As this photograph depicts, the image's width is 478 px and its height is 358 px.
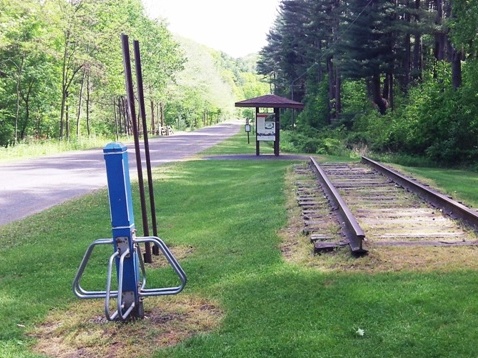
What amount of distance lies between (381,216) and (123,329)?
15.5ft

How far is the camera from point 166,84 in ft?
204

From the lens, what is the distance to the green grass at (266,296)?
3479 millimetres

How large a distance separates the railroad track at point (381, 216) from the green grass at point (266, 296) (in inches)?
22.3

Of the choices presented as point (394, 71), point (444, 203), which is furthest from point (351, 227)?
point (394, 71)

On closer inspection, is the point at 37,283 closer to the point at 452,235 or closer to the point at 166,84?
the point at 452,235

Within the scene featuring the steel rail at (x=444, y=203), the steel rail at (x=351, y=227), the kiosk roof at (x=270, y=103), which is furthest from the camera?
the kiosk roof at (x=270, y=103)

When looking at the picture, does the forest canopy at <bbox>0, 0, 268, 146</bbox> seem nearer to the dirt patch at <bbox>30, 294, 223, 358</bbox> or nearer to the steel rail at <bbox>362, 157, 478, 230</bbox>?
the steel rail at <bbox>362, 157, 478, 230</bbox>

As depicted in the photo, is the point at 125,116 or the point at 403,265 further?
the point at 125,116

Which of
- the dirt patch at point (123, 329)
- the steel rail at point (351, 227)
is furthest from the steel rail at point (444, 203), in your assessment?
the dirt patch at point (123, 329)

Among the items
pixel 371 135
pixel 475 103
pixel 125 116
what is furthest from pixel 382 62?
pixel 125 116

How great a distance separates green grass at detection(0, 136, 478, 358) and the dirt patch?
119mm

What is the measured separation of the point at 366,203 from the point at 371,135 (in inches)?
708

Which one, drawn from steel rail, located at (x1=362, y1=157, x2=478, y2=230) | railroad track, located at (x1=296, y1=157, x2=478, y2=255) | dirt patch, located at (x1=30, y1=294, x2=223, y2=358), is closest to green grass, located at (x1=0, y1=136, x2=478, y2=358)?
dirt patch, located at (x1=30, y1=294, x2=223, y2=358)

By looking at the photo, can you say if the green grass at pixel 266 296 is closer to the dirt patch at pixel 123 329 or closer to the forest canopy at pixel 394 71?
the dirt patch at pixel 123 329
